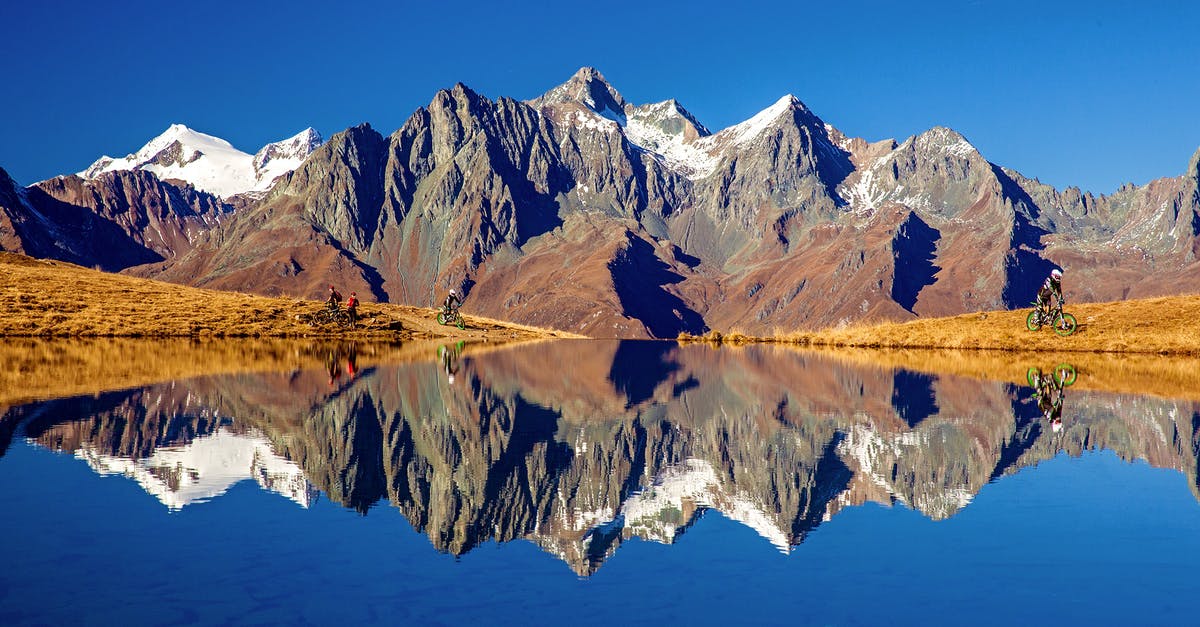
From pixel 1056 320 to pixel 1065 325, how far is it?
2.11 ft

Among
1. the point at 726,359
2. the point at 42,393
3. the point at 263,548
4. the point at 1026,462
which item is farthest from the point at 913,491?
the point at 726,359

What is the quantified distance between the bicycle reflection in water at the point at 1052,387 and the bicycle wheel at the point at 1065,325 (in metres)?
16.3

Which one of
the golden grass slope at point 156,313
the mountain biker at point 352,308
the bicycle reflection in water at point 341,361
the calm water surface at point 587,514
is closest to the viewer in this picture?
the calm water surface at point 587,514

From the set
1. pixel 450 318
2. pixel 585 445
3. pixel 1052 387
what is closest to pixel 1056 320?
pixel 1052 387

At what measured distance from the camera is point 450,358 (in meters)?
46.9

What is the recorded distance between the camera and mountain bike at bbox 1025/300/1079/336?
195ft

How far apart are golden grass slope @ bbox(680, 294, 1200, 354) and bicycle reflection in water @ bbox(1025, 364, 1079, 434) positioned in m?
14.1

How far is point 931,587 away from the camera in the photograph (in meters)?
10.6

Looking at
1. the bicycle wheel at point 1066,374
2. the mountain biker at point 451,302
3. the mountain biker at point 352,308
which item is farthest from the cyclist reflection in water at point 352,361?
the bicycle wheel at point 1066,374

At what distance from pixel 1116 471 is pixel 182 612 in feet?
53.8

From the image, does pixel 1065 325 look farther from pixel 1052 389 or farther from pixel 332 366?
pixel 332 366

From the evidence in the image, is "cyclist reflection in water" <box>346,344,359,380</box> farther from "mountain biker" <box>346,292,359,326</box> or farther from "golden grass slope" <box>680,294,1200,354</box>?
"golden grass slope" <box>680,294,1200,354</box>

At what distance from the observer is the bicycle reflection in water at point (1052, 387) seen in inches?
966

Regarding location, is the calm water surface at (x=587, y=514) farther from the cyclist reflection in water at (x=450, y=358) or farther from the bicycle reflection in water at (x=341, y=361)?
the cyclist reflection in water at (x=450, y=358)
